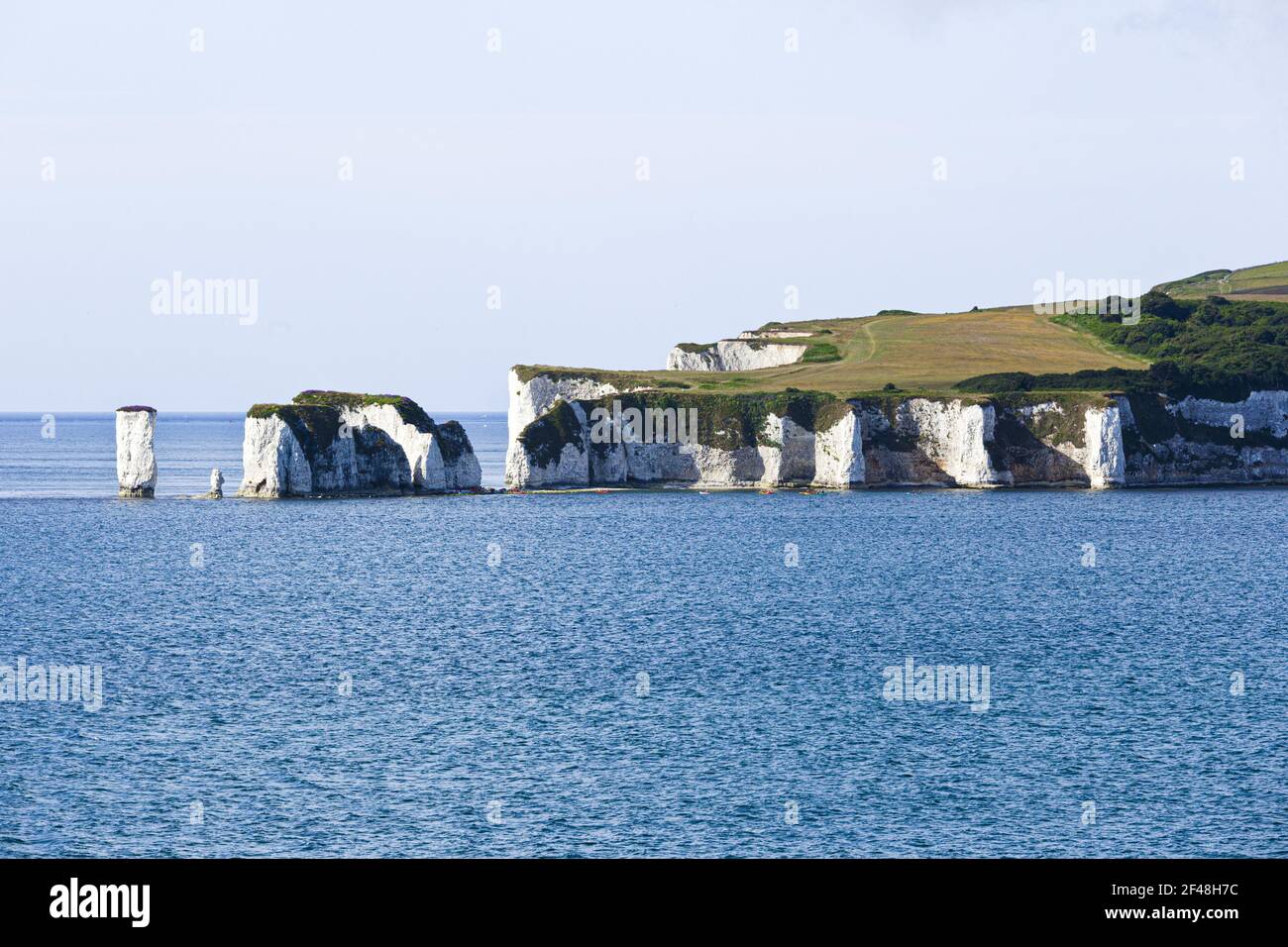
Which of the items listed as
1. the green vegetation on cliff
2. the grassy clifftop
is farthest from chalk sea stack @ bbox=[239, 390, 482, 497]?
the green vegetation on cliff

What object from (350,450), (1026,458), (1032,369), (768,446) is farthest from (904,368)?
(350,450)

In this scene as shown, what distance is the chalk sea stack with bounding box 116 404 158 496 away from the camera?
142m

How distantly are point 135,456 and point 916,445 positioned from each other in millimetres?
86449

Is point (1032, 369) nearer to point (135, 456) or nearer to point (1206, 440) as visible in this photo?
point (1206, 440)

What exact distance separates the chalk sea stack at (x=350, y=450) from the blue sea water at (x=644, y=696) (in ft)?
90.4

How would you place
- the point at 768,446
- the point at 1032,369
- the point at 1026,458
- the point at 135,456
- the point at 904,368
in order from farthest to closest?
1. the point at 904,368
2. the point at 1032,369
3. the point at 768,446
4. the point at 1026,458
5. the point at 135,456

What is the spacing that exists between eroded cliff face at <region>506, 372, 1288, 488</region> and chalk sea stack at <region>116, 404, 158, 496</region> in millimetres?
39584

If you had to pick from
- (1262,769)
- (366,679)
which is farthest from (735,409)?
(1262,769)

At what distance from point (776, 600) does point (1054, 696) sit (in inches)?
1129

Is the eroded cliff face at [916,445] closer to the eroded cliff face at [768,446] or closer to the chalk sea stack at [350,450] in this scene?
the eroded cliff face at [768,446]

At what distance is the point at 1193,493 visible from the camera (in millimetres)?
153875

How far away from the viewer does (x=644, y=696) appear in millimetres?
55062

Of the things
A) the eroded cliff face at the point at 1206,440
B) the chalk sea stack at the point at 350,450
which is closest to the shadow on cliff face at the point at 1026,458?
the eroded cliff face at the point at 1206,440
